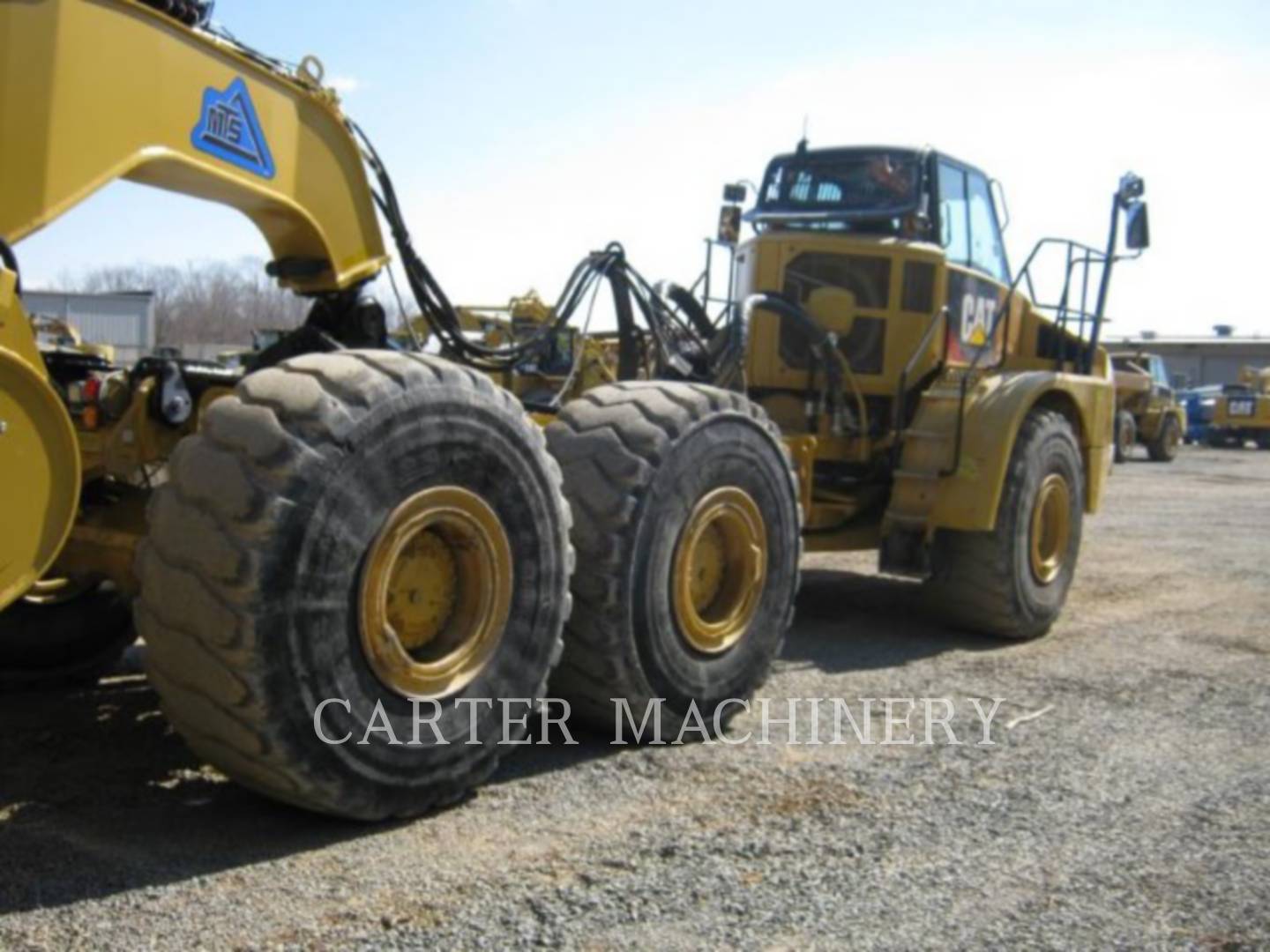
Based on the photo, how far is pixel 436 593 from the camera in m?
4.40

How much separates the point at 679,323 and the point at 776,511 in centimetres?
156

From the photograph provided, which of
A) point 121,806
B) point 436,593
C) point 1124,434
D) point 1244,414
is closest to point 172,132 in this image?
point 436,593

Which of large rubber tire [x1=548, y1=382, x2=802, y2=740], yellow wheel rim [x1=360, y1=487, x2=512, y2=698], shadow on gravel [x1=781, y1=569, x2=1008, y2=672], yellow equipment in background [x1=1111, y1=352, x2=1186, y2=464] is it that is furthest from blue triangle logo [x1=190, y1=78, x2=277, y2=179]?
yellow equipment in background [x1=1111, y1=352, x2=1186, y2=464]

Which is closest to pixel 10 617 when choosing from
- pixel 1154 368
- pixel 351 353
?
pixel 351 353

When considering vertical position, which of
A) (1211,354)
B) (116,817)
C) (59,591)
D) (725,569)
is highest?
(1211,354)

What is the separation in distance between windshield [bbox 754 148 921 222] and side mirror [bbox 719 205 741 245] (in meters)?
0.15

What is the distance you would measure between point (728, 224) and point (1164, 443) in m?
22.4

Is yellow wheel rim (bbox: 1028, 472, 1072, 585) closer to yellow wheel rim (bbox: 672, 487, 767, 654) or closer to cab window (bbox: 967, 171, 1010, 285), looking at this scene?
cab window (bbox: 967, 171, 1010, 285)

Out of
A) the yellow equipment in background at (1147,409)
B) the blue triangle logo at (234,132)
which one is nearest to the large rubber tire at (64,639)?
the blue triangle logo at (234,132)

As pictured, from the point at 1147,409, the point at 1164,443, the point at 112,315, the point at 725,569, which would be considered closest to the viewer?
the point at 725,569

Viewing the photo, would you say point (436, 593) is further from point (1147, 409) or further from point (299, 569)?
point (1147, 409)

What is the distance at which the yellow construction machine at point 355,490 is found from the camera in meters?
3.72

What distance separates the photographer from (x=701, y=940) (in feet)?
11.5

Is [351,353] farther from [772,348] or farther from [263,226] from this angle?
[772,348]
